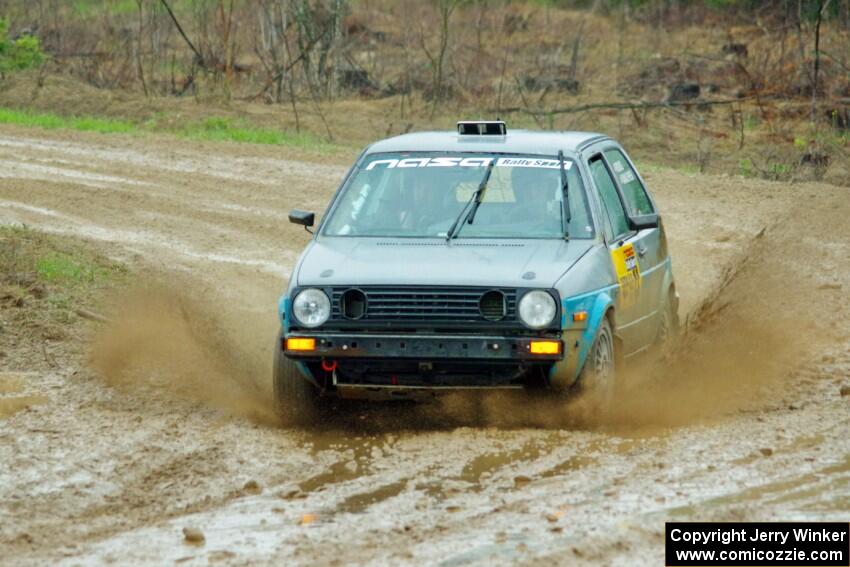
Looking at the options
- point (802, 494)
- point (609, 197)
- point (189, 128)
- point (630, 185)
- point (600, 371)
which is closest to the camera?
point (802, 494)

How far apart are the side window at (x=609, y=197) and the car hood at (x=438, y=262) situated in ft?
1.60

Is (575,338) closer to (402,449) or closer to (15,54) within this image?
(402,449)

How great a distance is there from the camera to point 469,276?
22.9 feet

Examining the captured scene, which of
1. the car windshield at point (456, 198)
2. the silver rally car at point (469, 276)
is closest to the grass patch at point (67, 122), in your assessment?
the car windshield at point (456, 198)

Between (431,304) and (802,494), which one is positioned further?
(431,304)

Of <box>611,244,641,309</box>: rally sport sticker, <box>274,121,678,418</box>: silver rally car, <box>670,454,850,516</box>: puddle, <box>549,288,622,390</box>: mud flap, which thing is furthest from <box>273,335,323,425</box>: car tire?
<box>670,454,850,516</box>: puddle

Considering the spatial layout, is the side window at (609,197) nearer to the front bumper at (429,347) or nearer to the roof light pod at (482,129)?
the roof light pod at (482,129)

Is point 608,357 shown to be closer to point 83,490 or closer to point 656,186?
point 83,490

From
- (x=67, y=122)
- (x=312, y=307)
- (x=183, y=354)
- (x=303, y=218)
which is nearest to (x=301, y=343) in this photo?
(x=312, y=307)

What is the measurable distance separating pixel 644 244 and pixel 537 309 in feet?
6.57

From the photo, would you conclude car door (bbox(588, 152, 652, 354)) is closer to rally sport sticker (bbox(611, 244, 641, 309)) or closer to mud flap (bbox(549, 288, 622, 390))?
rally sport sticker (bbox(611, 244, 641, 309))

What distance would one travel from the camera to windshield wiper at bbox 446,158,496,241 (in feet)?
25.5

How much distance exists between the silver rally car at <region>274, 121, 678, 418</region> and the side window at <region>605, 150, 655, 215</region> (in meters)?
0.13

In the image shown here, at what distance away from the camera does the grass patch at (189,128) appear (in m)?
20.2
